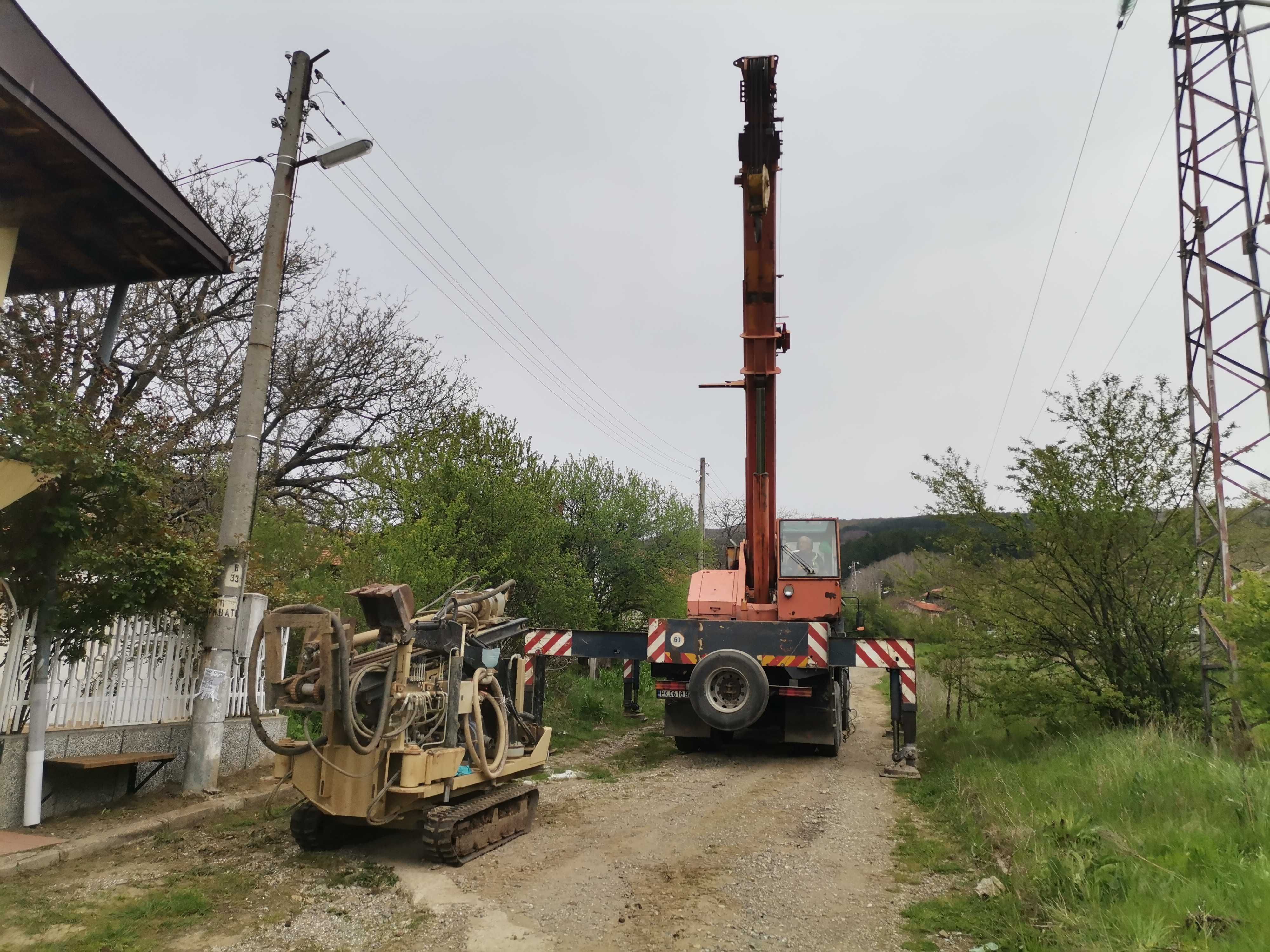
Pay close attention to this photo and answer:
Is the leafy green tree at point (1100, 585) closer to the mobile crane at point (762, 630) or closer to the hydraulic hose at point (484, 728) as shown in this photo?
the mobile crane at point (762, 630)

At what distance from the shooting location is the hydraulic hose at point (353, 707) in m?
5.56

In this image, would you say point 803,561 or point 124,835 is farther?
point 803,561

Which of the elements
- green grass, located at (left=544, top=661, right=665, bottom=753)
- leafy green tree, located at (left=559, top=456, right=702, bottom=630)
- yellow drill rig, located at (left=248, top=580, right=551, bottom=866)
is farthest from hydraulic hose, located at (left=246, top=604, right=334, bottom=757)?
leafy green tree, located at (left=559, top=456, right=702, bottom=630)

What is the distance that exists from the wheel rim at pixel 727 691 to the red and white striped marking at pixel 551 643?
226 cm

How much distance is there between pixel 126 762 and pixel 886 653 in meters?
8.33

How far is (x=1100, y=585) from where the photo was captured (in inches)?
374

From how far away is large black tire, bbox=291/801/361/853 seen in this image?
6.25 metres

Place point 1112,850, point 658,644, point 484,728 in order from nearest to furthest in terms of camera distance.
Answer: point 1112,850
point 484,728
point 658,644

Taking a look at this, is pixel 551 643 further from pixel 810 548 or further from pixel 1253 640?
pixel 1253 640

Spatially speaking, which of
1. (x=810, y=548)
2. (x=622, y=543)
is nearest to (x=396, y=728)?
(x=810, y=548)

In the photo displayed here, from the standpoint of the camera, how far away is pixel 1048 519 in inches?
381

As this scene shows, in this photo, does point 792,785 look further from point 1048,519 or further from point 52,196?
point 52,196

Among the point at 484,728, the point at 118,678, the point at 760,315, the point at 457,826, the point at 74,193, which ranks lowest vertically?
the point at 457,826

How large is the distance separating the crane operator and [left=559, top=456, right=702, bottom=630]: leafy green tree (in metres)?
9.15
